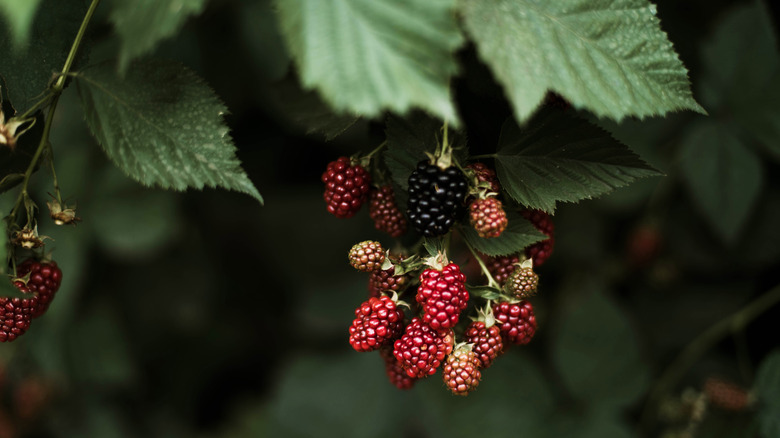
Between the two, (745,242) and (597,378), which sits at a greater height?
(745,242)

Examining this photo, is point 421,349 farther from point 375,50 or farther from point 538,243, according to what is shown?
point 375,50

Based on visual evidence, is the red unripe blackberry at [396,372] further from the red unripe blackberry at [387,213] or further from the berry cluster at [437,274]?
the red unripe blackberry at [387,213]

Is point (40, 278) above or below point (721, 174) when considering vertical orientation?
above

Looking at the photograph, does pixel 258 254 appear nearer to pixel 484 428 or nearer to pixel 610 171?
pixel 484 428

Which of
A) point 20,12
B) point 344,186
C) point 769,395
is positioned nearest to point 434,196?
point 344,186

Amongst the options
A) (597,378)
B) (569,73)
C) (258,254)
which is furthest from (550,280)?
(569,73)

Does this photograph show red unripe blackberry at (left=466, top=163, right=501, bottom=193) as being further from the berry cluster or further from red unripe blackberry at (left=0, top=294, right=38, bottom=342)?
red unripe blackberry at (left=0, top=294, right=38, bottom=342)
